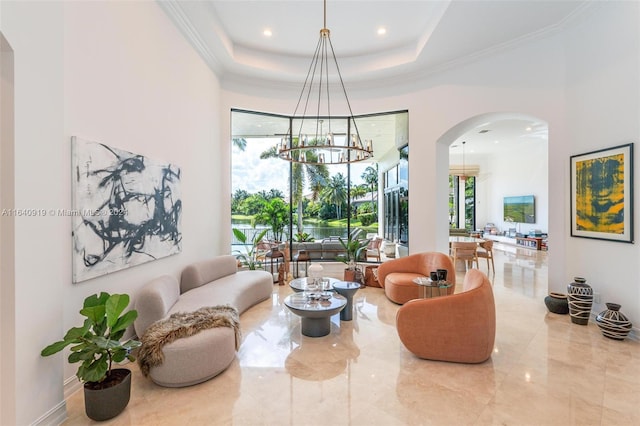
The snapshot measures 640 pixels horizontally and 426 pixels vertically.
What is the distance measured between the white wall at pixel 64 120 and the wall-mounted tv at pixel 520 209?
41.7 feet

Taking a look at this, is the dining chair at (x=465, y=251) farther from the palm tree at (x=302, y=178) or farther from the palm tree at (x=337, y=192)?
the palm tree at (x=302, y=178)

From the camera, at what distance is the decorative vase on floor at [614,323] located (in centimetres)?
361

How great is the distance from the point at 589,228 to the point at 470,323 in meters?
2.96

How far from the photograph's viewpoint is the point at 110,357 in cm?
235

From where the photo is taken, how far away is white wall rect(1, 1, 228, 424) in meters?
2.06

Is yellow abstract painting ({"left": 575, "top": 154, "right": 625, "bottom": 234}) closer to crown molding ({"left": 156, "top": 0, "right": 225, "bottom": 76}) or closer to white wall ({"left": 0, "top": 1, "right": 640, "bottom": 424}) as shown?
white wall ({"left": 0, "top": 1, "right": 640, "bottom": 424})

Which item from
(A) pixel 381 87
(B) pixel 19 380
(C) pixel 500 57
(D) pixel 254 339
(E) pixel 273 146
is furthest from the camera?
(E) pixel 273 146

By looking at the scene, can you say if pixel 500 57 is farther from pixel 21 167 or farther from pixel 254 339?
pixel 21 167

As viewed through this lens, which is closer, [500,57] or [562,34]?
[562,34]

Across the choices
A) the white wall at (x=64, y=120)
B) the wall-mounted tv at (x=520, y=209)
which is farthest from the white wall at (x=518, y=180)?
the white wall at (x=64, y=120)

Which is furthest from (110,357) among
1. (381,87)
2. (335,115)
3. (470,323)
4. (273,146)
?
(381,87)

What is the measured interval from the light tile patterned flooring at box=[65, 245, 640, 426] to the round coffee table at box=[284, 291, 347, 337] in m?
0.15

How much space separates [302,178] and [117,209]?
482cm

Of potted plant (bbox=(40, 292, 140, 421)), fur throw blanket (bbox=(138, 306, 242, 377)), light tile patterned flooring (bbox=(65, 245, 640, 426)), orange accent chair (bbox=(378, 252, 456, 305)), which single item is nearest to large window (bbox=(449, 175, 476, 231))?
orange accent chair (bbox=(378, 252, 456, 305))
